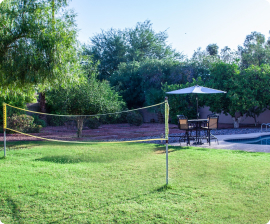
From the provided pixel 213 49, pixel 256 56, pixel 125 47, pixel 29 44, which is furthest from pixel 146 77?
Result: pixel 213 49

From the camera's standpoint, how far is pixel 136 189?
16.5ft

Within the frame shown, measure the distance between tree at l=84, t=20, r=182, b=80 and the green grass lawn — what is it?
25.5 meters

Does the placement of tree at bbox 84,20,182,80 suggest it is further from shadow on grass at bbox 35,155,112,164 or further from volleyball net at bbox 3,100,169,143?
shadow on grass at bbox 35,155,112,164

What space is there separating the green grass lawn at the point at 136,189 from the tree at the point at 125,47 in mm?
25512

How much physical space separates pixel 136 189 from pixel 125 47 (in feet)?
99.5

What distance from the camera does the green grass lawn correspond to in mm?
3854

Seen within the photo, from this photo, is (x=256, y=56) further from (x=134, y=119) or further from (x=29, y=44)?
(x=29, y=44)

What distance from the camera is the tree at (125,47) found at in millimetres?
32781

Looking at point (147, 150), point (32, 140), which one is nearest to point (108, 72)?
point (32, 140)

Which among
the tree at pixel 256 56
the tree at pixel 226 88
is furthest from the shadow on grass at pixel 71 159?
the tree at pixel 256 56

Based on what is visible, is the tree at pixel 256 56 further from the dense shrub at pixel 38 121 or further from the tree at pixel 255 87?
the dense shrub at pixel 38 121

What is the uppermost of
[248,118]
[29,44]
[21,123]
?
[29,44]

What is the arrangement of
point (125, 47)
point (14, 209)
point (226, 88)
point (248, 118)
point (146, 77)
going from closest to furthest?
point (14, 209)
point (226, 88)
point (248, 118)
point (146, 77)
point (125, 47)

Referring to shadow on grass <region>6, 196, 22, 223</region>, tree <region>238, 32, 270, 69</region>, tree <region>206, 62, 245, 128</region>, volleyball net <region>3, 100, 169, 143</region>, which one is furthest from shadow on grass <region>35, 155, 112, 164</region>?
tree <region>238, 32, 270, 69</region>
